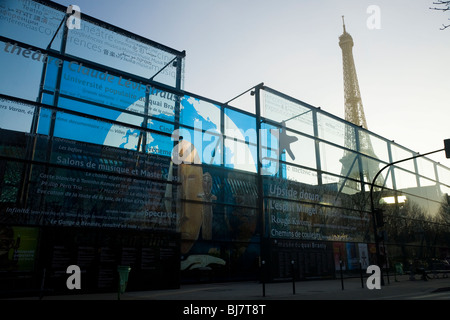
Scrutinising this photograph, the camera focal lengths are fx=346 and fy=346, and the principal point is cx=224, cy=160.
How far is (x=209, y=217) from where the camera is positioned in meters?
22.4

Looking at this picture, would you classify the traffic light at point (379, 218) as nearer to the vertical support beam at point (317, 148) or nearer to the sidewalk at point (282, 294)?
the sidewalk at point (282, 294)

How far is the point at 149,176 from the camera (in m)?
16.2

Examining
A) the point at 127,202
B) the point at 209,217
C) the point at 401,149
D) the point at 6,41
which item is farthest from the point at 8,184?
the point at 401,149

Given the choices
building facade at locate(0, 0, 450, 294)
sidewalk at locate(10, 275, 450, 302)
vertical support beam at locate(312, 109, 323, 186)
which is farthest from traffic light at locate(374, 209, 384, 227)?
vertical support beam at locate(312, 109, 323, 186)

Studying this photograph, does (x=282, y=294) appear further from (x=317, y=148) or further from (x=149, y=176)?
(x=317, y=148)

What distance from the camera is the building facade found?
13.4 metres

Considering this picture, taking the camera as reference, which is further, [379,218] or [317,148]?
[317,148]

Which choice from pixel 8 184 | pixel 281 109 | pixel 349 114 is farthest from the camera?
pixel 349 114

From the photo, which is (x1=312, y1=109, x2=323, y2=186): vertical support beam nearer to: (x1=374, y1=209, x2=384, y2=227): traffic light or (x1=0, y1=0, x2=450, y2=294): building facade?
(x1=0, y1=0, x2=450, y2=294): building facade

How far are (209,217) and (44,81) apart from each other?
1228 centimetres

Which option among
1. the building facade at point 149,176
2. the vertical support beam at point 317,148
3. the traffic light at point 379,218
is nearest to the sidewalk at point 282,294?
the building facade at point 149,176

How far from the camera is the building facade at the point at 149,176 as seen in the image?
13.4m

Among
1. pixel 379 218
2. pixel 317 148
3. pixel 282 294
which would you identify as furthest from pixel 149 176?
pixel 317 148
